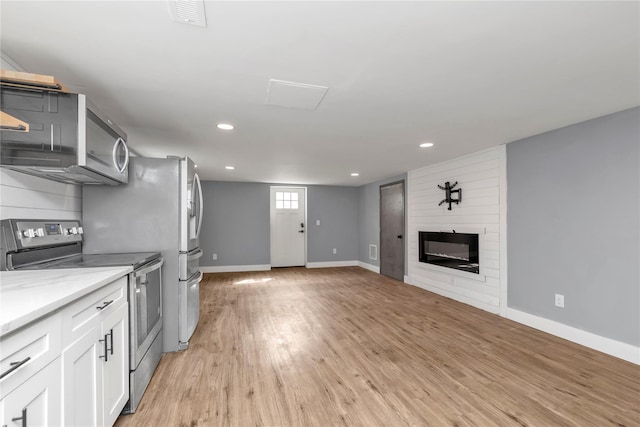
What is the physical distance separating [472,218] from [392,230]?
Answer: 2.06m

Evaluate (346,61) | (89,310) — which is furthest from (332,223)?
(89,310)

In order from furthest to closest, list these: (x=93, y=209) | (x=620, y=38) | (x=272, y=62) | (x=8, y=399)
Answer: (x=93, y=209) < (x=272, y=62) < (x=620, y=38) < (x=8, y=399)

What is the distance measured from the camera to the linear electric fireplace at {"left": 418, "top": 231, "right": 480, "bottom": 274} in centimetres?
409

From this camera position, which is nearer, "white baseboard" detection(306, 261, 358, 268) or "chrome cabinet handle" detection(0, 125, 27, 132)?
"chrome cabinet handle" detection(0, 125, 27, 132)

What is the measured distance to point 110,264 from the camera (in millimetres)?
1814

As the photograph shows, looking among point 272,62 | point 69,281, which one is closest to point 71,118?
point 69,281

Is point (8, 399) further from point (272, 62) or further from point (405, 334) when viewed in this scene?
point (405, 334)

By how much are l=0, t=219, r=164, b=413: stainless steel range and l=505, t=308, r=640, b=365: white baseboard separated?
12.7 ft

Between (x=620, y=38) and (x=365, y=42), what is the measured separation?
135 cm

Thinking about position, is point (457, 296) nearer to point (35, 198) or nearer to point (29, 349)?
point (29, 349)

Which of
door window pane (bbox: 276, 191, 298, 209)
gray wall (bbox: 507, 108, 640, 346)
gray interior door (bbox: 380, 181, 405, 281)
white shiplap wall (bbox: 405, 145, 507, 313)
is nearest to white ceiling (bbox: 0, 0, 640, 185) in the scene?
gray wall (bbox: 507, 108, 640, 346)

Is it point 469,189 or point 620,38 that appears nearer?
point 620,38

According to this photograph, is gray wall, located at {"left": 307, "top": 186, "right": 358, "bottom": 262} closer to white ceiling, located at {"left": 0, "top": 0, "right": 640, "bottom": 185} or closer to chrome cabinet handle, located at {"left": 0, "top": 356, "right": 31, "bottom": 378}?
white ceiling, located at {"left": 0, "top": 0, "right": 640, "bottom": 185}

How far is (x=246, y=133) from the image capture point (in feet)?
10.3
